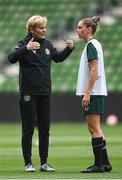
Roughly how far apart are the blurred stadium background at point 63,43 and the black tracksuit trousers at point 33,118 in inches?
508

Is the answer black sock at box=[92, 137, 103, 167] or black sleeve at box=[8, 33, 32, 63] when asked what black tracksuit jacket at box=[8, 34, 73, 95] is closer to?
black sleeve at box=[8, 33, 32, 63]

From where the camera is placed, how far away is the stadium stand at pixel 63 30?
25.9 meters

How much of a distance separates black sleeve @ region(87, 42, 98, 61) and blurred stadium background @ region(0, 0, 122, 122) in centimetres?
1327

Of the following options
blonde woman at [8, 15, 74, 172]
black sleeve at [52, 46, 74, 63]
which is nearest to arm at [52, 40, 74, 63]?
black sleeve at [52, 46, 74, 63]

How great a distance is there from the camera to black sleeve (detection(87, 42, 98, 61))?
31.4 ft

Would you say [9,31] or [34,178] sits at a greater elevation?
[9,31]

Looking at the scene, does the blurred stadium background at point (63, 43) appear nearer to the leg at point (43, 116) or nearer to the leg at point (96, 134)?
the leg at point (43, 116)

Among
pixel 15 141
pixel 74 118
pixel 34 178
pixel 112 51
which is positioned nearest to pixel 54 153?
pixel 15 141

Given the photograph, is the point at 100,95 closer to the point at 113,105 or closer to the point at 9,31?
the point at 113,105

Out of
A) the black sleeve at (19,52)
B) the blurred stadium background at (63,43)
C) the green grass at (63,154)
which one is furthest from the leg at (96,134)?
the blurred stadium background at (63,43)

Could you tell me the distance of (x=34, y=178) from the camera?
885cm

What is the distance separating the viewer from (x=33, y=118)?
991cm

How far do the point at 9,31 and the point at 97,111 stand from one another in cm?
1861

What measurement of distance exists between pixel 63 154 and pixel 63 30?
612 inches
